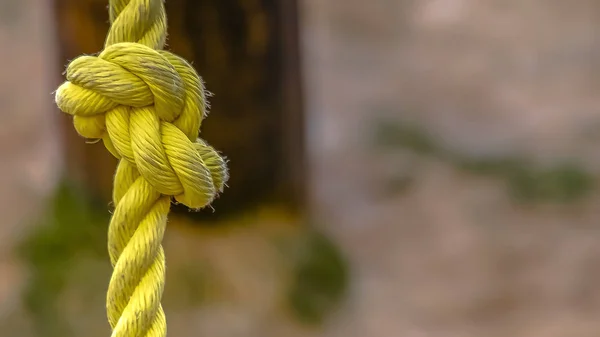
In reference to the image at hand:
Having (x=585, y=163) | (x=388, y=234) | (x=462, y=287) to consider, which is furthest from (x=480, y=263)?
(x=585, y=163)

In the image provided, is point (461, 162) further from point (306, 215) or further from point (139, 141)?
point (139, 141)

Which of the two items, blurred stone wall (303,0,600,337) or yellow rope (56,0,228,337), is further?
blurred stone wall (303,0,600,337)

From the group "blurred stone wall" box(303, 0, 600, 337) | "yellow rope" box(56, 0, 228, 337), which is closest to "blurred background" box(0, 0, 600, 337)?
"blurred stone wall" box(303, 0, 600, 337)

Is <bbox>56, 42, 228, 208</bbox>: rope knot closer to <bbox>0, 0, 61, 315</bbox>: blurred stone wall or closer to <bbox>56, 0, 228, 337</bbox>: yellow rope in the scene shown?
<bbox>56, 0, 228, 337</bbox>: yellow rope

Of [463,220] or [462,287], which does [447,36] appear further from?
[462,287]

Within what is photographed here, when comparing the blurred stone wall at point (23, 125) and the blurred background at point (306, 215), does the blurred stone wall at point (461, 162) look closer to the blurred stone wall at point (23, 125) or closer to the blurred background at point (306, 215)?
the blurred background at point (306, 215)

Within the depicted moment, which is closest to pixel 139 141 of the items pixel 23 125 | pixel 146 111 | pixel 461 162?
pixel 146 111

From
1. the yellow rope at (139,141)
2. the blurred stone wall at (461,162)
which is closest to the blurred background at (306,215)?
the blurred stone wall at (461,162)
